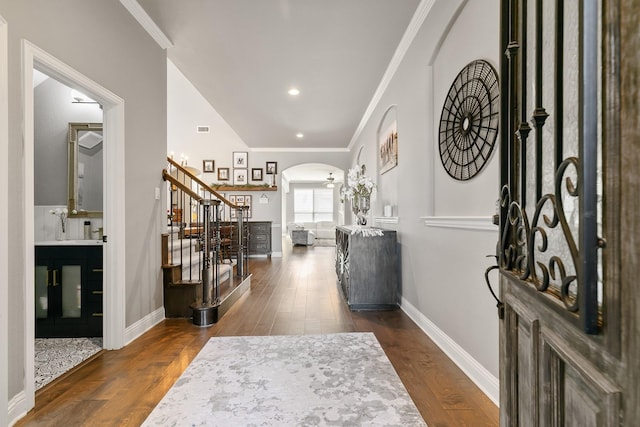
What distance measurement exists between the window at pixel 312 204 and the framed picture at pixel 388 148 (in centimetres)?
1096

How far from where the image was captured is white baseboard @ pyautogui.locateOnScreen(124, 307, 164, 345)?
2709 mm

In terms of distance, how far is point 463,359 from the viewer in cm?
219

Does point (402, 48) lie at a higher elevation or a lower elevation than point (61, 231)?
higher

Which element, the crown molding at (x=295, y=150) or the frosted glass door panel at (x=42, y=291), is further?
the crown molding at (x=295, y=150)

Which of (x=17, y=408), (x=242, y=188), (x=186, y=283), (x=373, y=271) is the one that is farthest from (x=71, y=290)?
(x=242, y=188)

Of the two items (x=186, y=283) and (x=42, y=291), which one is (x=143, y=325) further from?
(x=42, y=291)

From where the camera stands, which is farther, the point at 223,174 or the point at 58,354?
the point at 223,174

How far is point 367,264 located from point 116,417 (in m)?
2.53

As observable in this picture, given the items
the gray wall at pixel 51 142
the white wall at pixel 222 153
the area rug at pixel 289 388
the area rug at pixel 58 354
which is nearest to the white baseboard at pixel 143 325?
the area rug at pixel 58 354

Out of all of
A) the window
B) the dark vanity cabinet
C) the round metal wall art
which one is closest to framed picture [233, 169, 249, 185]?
the dark vanity cabinet

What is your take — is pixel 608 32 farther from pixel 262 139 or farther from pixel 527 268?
pixel 262 139

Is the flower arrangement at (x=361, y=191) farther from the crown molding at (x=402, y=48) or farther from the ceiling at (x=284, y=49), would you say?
the ceiling at (x=284, y=49)

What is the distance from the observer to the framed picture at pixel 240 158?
28.5 ft

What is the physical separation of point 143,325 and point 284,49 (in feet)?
10.2
